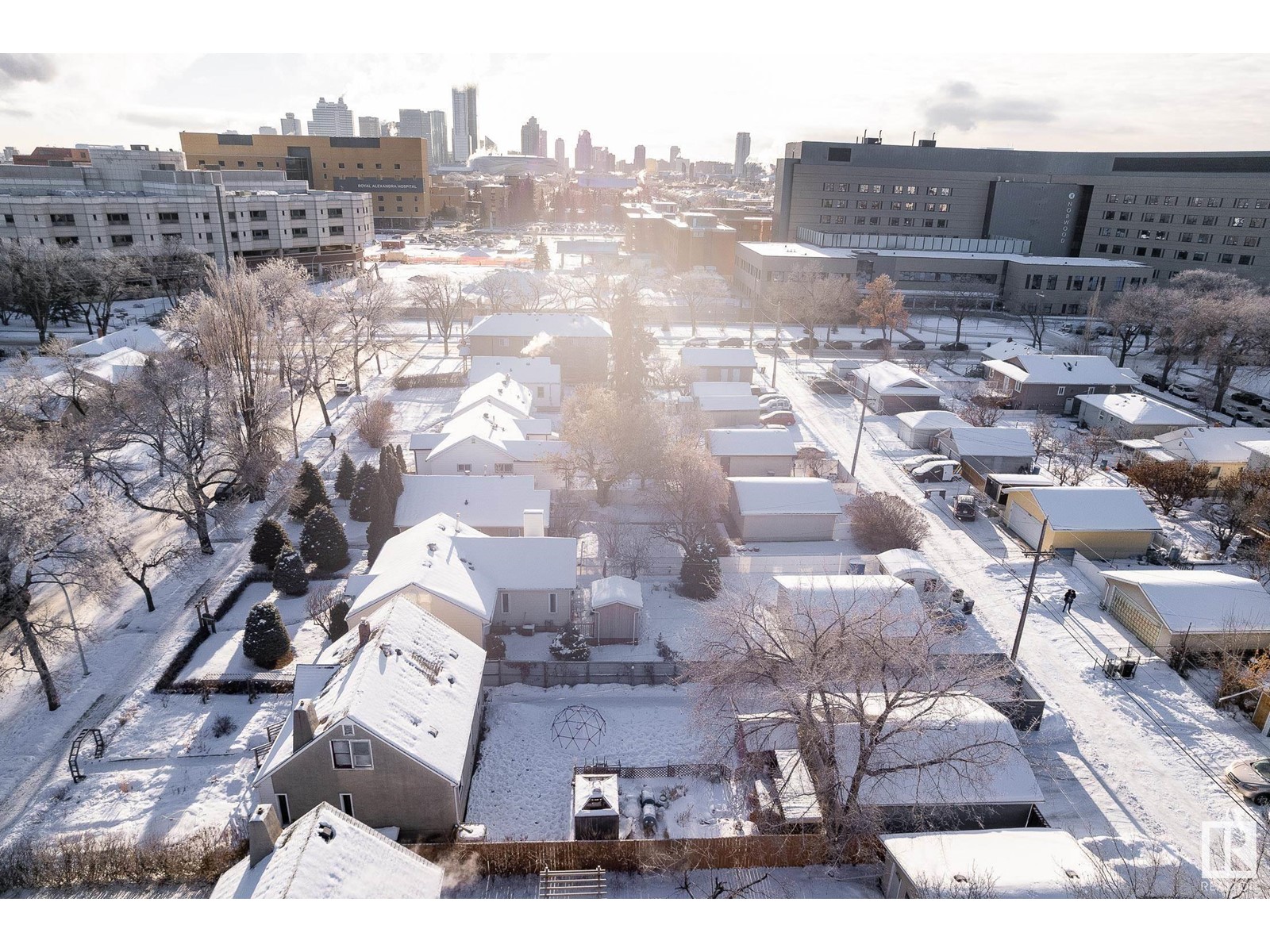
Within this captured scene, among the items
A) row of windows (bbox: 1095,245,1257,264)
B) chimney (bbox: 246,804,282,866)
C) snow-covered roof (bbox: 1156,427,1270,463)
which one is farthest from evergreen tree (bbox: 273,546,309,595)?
row of windows (bbox: 1095,245,1257,264)

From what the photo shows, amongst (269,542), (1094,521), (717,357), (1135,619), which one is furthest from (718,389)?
(269,542)

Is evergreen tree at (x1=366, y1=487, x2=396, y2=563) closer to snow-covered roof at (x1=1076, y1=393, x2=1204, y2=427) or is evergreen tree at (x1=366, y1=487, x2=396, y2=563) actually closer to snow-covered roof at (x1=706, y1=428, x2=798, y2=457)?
snow-covered roof at (x1=706, y1=428, x2=798, y2=457)

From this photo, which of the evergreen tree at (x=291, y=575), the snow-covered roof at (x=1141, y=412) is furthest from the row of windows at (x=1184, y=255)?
the evergreen tree at (x=291, y=575)

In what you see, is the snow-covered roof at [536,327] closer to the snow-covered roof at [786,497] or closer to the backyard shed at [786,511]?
the snow-covered roof at [786,497]

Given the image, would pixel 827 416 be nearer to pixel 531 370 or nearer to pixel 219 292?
pixel 531 370

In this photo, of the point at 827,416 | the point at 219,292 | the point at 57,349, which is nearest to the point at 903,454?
the point at 827,416

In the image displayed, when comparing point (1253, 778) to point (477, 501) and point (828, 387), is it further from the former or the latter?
point (828, 387)

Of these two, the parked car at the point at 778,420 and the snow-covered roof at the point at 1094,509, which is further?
the parked car at the point at 778,420
